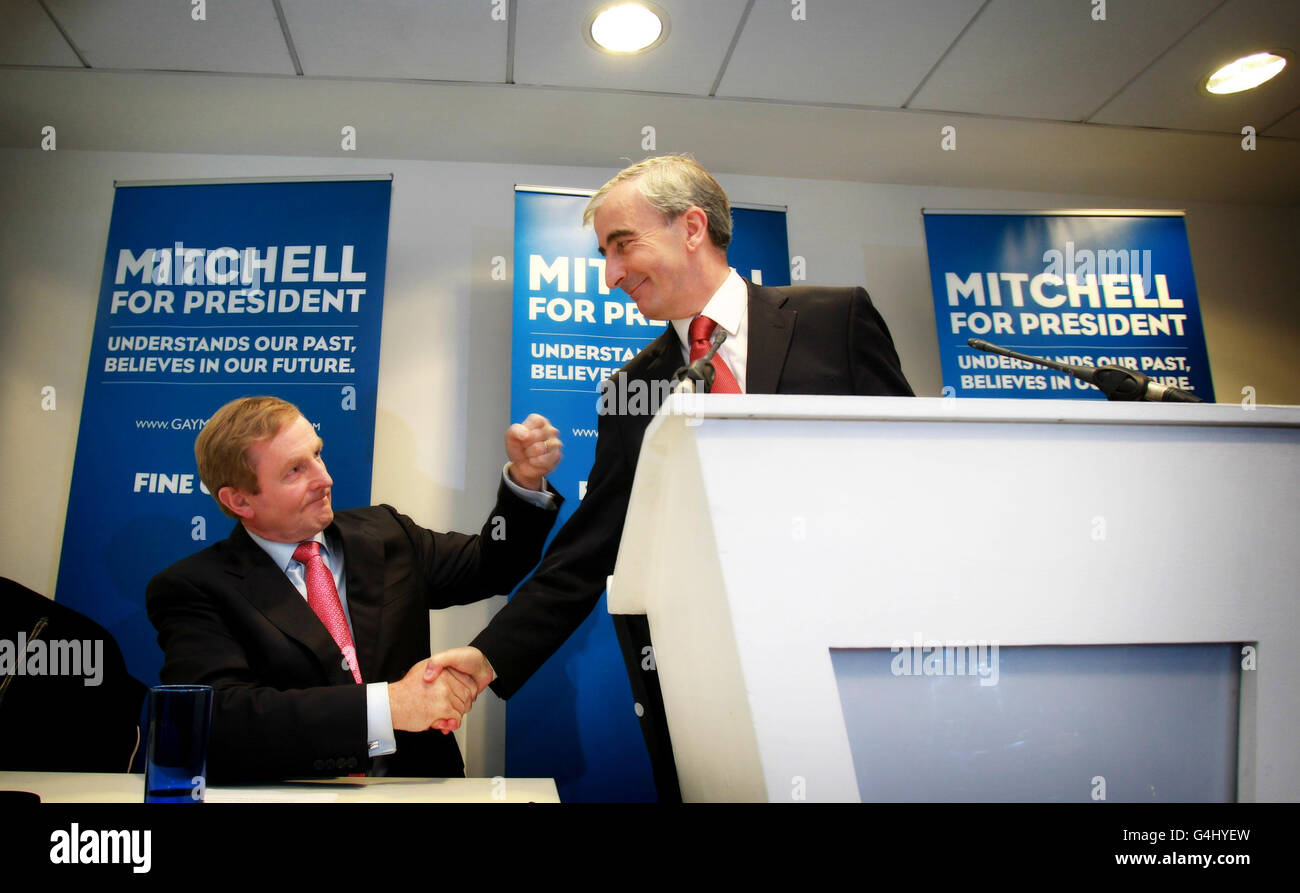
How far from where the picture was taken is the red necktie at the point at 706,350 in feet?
5.34

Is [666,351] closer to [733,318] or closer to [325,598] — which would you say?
[733,318]

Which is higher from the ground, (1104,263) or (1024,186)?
(1024,186)

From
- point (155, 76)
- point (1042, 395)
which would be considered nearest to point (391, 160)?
point (155, 76)

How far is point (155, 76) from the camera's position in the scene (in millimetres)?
2793

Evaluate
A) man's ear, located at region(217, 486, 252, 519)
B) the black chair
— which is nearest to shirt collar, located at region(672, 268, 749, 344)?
man's ear, located at region(217, 486, 252, 519)

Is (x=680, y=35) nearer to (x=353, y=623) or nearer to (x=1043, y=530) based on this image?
(x=353, y=623)

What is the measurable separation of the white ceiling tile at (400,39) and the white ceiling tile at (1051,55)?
156cm

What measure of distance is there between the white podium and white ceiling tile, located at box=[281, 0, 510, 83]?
234 cm

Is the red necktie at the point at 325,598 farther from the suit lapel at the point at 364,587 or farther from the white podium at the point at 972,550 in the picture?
the white podium at the point at 972,550

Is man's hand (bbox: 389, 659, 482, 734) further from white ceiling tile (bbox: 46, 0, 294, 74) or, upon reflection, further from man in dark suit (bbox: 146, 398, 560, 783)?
white ceiling tile (bbox: 46, 0, 294, 74)

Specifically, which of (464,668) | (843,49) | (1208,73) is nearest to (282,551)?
Result: (464,668)

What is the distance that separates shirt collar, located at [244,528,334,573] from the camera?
6.00 feet

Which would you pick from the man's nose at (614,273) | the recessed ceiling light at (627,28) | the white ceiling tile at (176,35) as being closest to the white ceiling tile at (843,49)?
the recessed ceiling light at (627,28)

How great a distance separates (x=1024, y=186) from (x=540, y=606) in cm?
315
